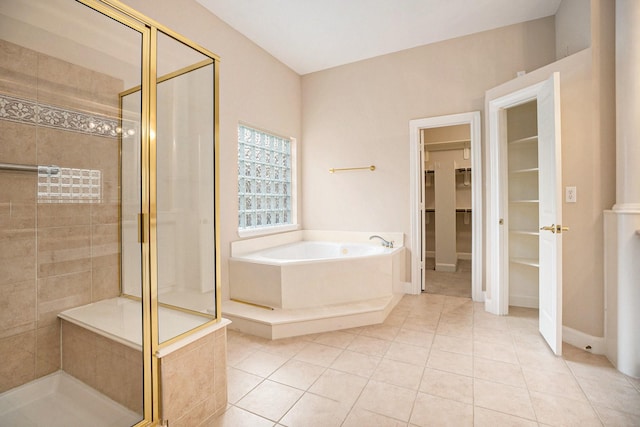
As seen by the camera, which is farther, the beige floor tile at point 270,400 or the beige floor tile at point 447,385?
the beige floor tile at point 447,385

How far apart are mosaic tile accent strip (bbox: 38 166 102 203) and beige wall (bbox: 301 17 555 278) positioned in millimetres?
2854

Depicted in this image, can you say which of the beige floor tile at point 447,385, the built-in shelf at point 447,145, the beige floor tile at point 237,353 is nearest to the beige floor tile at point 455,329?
the beige floor tile at point 447,385

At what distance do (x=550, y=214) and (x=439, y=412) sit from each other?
Result: 1.63 meters

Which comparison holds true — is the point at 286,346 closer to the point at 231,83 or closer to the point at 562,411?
the point at 562,411

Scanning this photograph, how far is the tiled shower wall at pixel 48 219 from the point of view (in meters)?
1.49

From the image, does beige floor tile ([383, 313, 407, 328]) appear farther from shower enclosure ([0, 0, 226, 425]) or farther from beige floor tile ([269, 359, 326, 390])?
shower enclosure ([0, 0, 226, 425])

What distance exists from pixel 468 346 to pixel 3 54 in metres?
3.30

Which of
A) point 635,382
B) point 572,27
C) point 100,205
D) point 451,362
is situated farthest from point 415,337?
point 572,27

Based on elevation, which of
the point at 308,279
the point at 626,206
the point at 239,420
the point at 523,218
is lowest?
the point at 239,420

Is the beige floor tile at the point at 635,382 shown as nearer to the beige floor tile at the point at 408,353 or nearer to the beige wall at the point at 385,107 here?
the beige floor tile at the point at 408,353

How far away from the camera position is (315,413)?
5.15ft

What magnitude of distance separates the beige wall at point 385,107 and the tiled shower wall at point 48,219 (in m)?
2.85

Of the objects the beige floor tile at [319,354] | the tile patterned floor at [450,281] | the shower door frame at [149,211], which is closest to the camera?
the shower door frame at [149,211]

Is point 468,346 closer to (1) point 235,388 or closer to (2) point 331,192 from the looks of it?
(1) point 235,388
